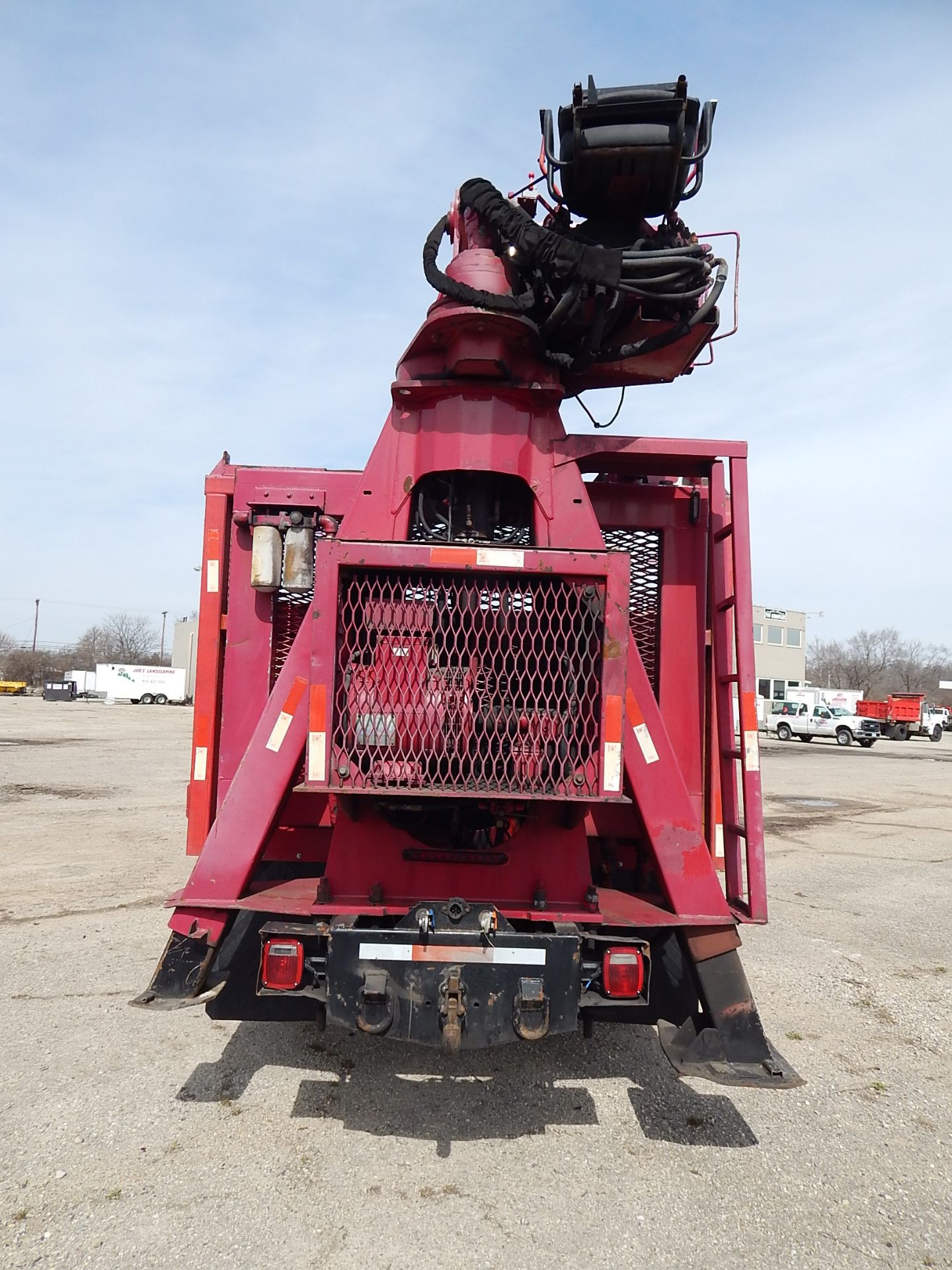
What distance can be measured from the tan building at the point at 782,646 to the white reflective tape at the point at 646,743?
2412 inches

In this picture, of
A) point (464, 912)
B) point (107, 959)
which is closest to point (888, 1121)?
point (464, 912)

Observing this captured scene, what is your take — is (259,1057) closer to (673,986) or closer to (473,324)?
(673,986)

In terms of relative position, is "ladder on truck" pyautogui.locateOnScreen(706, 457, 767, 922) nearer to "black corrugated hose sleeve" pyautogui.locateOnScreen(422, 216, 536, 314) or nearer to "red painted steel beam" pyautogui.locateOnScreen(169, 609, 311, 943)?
"black corrugated hose sleeve" pyautogui.locateOnScreen(422, 216, 536, 314)

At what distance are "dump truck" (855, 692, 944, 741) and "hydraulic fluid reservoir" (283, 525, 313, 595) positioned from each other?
40244mm


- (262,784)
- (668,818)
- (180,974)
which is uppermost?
(262,784)

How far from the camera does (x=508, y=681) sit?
282 centimetres

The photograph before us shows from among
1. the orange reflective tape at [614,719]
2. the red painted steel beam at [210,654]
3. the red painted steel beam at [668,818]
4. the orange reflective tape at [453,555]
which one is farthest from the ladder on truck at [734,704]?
the red painted steel beam at [210,654]

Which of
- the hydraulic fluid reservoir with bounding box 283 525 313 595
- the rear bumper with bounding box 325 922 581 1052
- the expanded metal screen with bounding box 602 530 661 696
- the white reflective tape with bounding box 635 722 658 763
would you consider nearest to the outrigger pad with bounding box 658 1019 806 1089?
the rear bumper with bounding box 325 922 581 1052

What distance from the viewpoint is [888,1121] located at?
3.40m

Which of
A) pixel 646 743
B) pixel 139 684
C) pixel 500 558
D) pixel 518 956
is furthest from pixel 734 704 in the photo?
pixel 139 684

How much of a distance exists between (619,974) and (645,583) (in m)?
1.86

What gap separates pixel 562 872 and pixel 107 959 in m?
3.38

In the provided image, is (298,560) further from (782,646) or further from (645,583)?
(782,646)

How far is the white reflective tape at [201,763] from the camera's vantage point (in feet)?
12.4
